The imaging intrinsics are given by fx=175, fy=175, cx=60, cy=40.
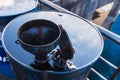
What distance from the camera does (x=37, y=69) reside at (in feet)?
4.61

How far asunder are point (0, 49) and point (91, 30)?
1.18 metres

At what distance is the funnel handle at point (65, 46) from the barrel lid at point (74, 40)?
0.13 meters

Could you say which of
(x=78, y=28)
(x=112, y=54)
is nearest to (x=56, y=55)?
(x=78, y=28)

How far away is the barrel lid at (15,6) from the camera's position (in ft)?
7.19

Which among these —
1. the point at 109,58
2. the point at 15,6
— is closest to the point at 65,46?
the point at 15,6

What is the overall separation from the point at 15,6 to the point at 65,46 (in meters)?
1.27

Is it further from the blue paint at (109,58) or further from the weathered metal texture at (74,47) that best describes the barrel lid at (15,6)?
the blue paint at (109,58)

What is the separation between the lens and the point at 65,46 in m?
1.41

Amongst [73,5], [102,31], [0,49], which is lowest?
[73,5]

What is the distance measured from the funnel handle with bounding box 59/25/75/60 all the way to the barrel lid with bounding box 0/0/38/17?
97cm

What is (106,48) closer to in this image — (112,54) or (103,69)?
(112,54)

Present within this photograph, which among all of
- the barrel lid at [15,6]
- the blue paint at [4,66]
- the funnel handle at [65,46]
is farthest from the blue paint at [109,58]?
the funnel handle at [65,46]

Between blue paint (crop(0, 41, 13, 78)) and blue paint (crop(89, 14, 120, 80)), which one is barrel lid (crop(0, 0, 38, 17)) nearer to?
blue paint (crop(0, 41, 13, 78))

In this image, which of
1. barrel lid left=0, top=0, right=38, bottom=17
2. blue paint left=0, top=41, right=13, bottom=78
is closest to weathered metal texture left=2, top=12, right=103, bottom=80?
barrel lid left=0, top=0, right=38, bottom=17
